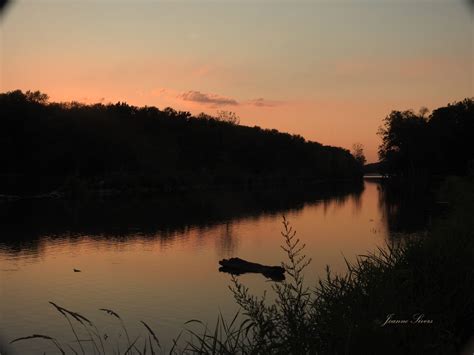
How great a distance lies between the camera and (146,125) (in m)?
82.2

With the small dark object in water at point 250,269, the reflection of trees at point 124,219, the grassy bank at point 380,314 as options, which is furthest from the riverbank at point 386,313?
the reflection of trees at point 124,219

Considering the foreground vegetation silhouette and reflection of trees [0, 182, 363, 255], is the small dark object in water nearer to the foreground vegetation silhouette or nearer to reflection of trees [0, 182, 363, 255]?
reflection of trees [0, 182, 363, 255]

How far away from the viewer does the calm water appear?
41.0 feet

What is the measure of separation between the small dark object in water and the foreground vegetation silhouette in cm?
3527

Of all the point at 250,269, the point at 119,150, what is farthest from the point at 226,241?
the point at 119,150

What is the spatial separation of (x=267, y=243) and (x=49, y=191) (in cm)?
3365

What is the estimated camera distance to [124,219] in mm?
32125

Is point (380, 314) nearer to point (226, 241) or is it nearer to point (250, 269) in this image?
point (250, 269)

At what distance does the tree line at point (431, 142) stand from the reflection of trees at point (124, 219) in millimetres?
18256

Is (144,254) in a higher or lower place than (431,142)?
lower

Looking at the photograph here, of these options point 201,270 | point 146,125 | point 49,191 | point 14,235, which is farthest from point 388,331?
point 146,125

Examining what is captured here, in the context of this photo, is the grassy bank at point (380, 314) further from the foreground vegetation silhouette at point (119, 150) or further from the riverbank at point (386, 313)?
the foreground vegetation silhouette at point (119, 150)

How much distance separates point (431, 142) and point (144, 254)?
147 feet

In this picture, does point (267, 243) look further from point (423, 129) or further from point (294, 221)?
point (423, 129)
